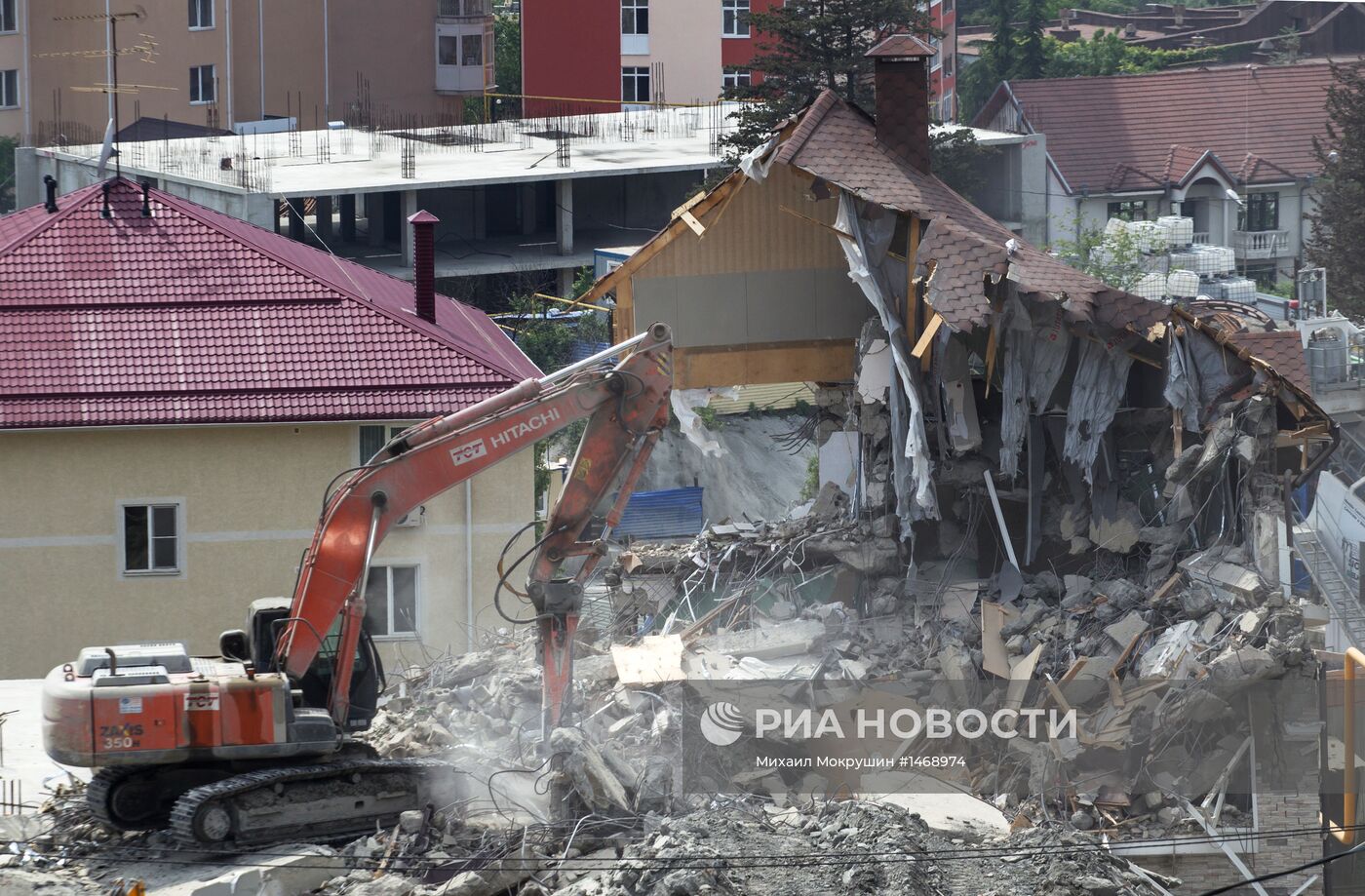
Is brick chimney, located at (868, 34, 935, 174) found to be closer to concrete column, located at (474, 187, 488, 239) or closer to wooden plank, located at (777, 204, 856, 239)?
wooden plank, located at (777, 204, 856, 239)

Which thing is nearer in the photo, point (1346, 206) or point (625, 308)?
point (625, 308)

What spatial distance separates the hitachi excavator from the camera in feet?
54.1

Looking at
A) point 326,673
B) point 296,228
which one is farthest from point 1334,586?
point 296,228

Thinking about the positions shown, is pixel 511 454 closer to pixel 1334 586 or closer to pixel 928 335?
pixel 928 335

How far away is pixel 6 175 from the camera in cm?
5975

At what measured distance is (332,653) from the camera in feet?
57.5

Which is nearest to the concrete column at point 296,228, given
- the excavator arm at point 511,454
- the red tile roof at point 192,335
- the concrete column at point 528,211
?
the concrete column at point 528,211

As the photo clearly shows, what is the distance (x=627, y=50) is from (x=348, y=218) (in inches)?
581

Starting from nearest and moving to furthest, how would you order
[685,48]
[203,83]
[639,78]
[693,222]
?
1. [693,222]
2. [203,83]
3. [685,48]
4. [639,78]

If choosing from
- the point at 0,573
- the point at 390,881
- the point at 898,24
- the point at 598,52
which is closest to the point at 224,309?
the point at 0,573

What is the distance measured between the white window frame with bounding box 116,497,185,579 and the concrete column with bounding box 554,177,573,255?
90.2ft

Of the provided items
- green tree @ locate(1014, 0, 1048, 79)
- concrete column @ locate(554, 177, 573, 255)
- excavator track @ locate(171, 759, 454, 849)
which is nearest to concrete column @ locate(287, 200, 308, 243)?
concrete column @ locate(554, 177, 573, 255)

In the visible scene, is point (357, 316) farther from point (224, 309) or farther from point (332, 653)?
point (332, 653)

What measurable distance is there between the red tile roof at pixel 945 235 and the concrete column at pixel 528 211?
32.8 m
